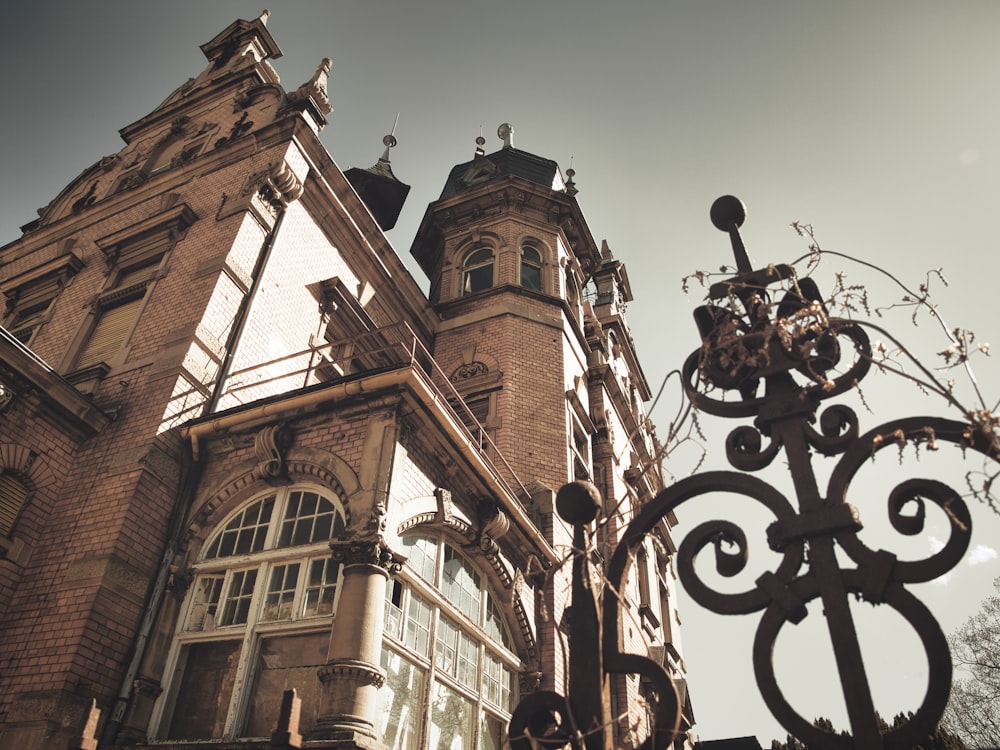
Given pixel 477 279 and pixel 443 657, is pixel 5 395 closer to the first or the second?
pixel 443 657

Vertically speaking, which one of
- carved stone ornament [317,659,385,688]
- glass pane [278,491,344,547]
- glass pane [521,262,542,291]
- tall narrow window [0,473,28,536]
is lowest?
carved stone ornament [317,659,385,688]

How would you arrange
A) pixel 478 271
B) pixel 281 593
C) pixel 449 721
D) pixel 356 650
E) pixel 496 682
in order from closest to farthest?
pixel 356 650, pixel 281 593, pixel 449 721, pixel 496 682, pixel 478 271

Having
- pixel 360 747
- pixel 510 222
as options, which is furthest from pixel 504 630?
pixel 510 222

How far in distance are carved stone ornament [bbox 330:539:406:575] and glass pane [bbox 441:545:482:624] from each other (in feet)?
5.16

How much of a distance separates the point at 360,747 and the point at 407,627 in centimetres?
176

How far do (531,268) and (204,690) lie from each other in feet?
42.0

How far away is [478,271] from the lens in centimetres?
1789

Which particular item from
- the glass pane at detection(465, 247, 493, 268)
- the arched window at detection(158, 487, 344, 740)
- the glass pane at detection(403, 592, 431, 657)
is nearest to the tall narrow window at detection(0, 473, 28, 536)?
the arched window at detection(158, 487, 344, 740)

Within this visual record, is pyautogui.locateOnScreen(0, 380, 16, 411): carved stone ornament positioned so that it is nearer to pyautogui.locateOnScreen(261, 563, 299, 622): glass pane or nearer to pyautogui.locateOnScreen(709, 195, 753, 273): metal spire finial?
pyautogui.locateOnScreen(261, 563, 299, 622): glass pane

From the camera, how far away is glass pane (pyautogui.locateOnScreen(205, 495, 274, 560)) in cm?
798

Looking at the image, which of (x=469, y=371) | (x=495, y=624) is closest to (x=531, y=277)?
(x=469, y=371)

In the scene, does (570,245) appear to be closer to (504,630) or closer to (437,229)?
(437,229)

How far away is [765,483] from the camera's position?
2.30m

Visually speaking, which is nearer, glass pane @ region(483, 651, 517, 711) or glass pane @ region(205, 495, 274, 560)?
glass pane @ region(205, 495, 274, 560)
